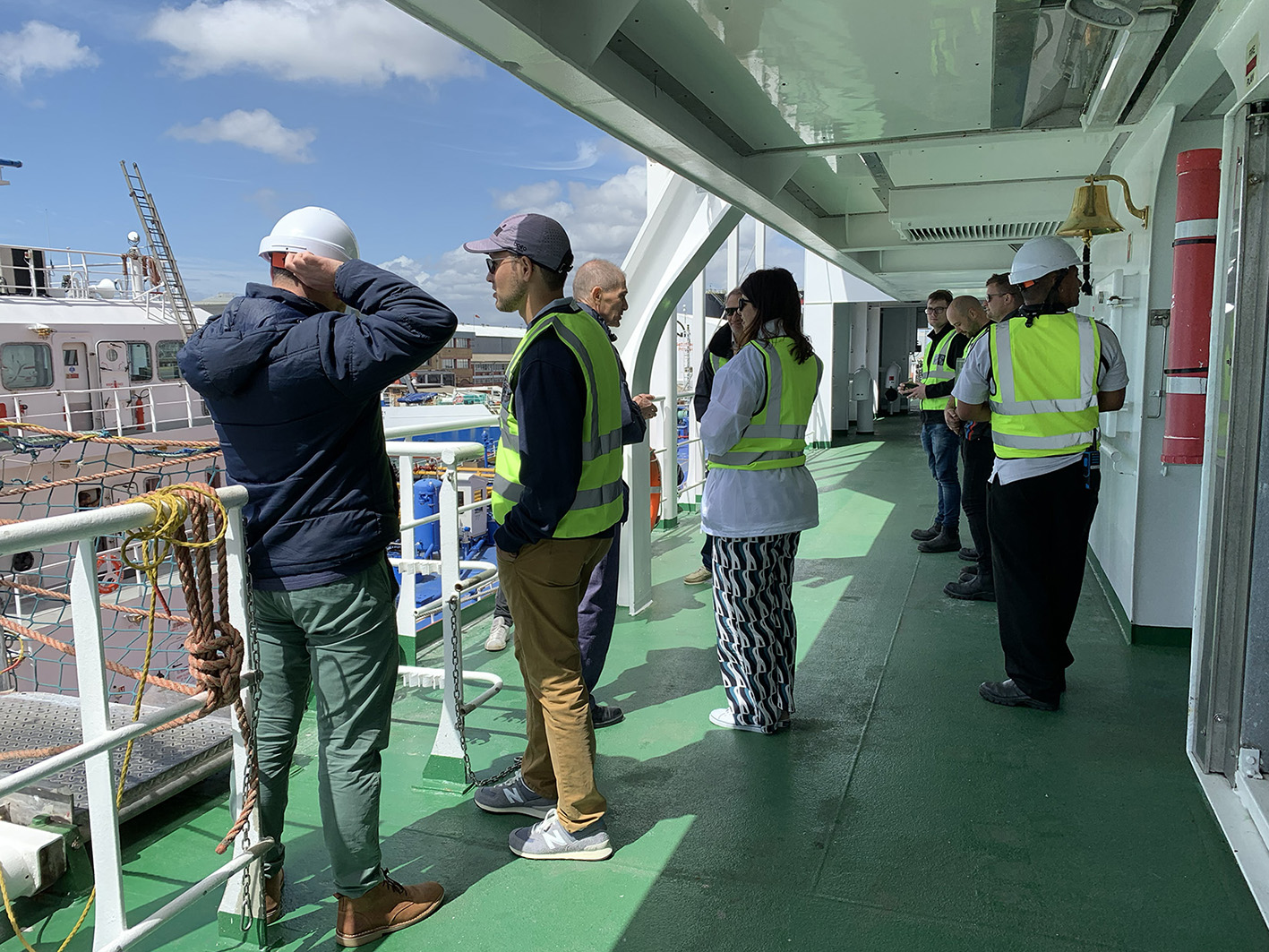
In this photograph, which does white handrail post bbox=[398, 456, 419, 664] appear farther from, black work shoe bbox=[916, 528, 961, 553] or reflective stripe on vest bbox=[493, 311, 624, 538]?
black work shoe bbox=[916, 528, 961, 553]

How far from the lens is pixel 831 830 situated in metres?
2.58

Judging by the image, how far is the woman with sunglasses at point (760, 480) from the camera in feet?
9.94

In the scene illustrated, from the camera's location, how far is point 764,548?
312cm

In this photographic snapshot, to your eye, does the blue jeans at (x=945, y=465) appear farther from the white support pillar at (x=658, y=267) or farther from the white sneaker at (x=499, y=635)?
the white sneaker at (x=499, y=635)

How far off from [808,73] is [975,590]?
318cm

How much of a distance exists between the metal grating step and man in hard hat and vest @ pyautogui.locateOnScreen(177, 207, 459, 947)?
67 cm

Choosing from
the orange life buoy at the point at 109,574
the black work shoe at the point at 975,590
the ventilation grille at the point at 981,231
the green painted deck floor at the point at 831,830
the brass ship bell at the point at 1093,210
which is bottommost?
the green painted deck floor at the point at 831,830

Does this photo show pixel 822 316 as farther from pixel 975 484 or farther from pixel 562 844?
pixel 562 844

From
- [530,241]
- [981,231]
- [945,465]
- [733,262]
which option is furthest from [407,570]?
[733,262]

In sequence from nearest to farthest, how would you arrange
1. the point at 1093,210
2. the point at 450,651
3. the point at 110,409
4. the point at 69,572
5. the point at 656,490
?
the point at 450,651
the point at 69,572
the point at 1093,210
the point at 656,490
the point at 110,409

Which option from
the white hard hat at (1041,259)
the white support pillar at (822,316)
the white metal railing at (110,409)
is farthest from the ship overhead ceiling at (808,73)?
the white metal railing at (110,409)

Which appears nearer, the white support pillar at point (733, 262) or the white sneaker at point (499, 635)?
the white sneaker at point (499, 635)

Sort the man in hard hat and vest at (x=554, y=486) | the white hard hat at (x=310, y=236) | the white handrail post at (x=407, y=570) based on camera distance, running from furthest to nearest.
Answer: the white handrail post at (x=407, y=570) < the man in hard hat and vest at (x=554, y=486) < the white hard hat at (x=310, y=236)

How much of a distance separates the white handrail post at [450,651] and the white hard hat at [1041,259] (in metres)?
2.20
